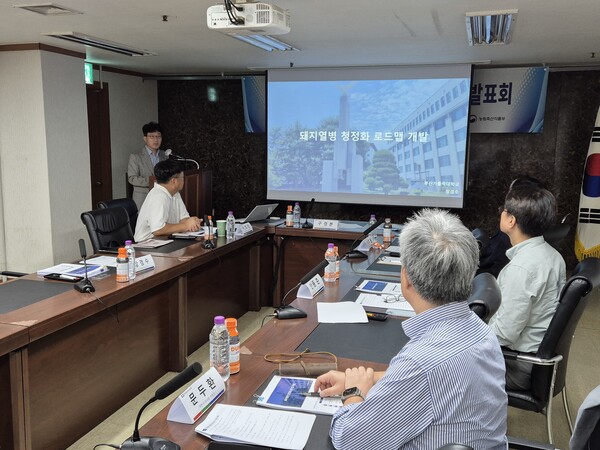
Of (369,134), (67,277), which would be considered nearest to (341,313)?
(67,277)

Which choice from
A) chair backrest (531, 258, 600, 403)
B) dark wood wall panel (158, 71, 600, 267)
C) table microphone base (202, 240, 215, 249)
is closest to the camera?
chair backrest (531, 258, 600, 403)

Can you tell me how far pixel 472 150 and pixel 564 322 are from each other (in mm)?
4358

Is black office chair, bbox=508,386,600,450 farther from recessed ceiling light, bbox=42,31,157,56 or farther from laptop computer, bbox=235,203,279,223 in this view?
recessed ceiling light, bbox=42,31,157,56

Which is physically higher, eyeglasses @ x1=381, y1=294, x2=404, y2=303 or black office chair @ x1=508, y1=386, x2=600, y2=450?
black office chair @ x1=508, y1=386, x2=600, y2=450

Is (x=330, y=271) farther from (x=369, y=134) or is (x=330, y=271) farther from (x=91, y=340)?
(x=369, y=134)

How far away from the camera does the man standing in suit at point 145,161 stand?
600 cm

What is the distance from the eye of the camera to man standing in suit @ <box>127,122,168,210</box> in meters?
6.00

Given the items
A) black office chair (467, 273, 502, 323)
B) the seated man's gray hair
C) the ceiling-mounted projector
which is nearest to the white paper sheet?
black office chair (467, 273, 502, 323)

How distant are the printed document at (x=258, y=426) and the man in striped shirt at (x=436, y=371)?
118 millimetres

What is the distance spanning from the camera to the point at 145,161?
6113mm

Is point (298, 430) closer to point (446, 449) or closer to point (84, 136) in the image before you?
point (446, 449)

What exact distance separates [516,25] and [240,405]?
3368mm

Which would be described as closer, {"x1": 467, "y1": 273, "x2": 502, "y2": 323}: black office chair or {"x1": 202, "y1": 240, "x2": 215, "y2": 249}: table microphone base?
{"x1": 467, "y1": 273, "x2": 502, "y2": 323}: black office chair

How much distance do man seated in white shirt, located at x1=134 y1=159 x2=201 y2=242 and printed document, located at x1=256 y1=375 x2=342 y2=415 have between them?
2463 mm
